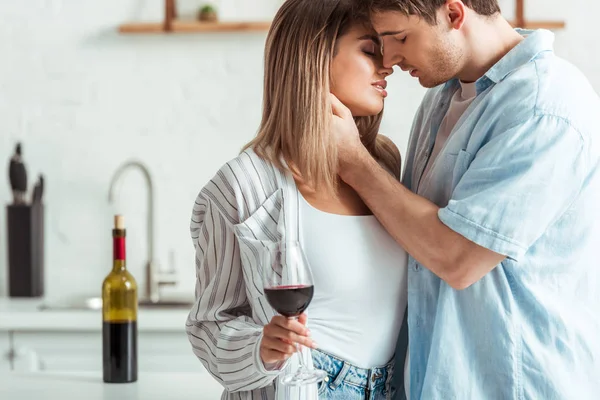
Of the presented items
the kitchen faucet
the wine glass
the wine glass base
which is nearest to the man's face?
the wine glass

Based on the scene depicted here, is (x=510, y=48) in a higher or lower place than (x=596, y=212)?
higher

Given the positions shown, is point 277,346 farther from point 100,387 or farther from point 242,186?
point 100,387

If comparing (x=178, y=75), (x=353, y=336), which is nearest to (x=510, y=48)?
(x=353, y=336)

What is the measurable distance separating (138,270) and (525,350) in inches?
90.7

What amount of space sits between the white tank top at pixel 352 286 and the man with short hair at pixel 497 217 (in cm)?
6

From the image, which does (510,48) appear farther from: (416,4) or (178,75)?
(178,75)

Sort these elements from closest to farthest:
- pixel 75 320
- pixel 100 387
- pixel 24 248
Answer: pixel 100 387, pixel 75 320, pixel 24 248

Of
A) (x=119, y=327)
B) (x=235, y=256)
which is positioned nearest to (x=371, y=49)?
(x=235, y=256)

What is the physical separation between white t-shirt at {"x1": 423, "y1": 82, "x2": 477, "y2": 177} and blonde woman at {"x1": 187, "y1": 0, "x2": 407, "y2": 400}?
0.68 ft

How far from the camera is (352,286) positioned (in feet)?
5.29

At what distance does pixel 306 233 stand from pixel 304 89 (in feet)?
0.99

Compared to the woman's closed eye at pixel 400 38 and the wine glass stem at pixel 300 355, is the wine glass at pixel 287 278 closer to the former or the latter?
the wine glass stem at pixel 300 355

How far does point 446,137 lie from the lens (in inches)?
71.4

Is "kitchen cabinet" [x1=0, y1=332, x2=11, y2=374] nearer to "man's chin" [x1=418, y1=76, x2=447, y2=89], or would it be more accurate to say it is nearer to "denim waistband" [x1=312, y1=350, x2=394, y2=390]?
"denim waistband" [x1=312, y1=350, x2=394, y2=390]
